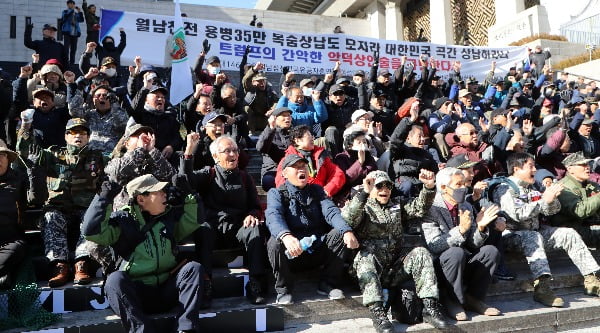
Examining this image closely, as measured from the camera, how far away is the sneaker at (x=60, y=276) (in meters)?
3.52

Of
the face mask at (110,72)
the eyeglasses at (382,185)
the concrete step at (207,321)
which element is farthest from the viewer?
the face mask at (110,72)

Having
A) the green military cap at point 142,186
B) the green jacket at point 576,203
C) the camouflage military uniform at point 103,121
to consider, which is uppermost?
A: the camouflage military uniform at point 103,121

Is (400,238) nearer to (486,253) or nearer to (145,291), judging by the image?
(486,253)

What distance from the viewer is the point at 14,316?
322 cm

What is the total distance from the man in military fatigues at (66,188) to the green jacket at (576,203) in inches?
178

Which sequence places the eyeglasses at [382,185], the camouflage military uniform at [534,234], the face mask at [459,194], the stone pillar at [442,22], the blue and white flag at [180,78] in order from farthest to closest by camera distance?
the stone pillar at [442,22] < the blue and white flag at [180,78] < the camouflage military uniform at [534,234] < the face mask at [459,194] < the eyeglasses at [382,185]

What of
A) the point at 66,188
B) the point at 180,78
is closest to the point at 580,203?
the point at 66,188

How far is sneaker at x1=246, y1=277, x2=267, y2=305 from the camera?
3.63 meters

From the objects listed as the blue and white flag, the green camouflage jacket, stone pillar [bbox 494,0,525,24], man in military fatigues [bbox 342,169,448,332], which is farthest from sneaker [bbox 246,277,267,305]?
stone pillar [bbox 494,0,525,24]

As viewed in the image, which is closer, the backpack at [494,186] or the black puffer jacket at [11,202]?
the black puffer jacket at [11,202]

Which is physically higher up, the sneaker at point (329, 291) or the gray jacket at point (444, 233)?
the gray jacket at point (444, 233)

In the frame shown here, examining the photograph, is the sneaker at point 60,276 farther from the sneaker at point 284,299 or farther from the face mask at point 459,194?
the face mask at point 459,194

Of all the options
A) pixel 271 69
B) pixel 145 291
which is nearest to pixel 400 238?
pixel 145 291

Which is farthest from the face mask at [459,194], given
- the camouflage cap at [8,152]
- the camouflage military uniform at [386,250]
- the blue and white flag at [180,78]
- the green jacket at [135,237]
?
the blue and white flag at [180,78]
